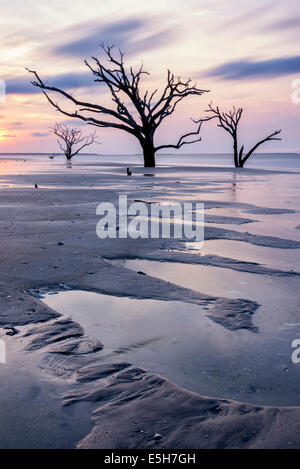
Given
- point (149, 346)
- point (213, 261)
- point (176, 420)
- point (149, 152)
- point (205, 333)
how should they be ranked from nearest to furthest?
point (176, 420) < point (149, 346) < point (205, 333) < point (213, 261) < point (149, 152)

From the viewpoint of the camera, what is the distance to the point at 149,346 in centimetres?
236

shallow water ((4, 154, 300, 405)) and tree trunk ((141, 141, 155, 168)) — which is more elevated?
tree trunk ((141, 141, 155, 168))

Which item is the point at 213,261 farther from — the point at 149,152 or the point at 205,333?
the point at 149,152

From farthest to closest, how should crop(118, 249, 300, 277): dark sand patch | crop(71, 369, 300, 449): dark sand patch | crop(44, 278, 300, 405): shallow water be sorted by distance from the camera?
1. crop(118, 249, 300, 277): dark sand patch
2. crop(44, 278, 300, 405): shallow water
3. crop(71, 369, 300, 449): dark sand patch

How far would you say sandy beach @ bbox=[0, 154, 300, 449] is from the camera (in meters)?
1.69

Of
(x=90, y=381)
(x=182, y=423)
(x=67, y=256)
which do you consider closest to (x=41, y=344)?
(x=90, y=381)

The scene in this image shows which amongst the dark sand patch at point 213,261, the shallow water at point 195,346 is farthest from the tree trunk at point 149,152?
the shallow water at point 195,346

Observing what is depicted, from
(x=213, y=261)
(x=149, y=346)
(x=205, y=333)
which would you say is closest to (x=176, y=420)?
(x=149, y=346)

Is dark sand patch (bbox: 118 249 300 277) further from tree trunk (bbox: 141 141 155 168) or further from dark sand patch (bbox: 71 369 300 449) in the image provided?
tree trunk (bbox: 141 141 155 168)

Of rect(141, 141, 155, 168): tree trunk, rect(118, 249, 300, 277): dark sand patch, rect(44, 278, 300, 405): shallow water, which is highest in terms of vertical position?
rect(141, 141, 155, 168): tree trunk

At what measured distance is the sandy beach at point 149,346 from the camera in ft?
5.56

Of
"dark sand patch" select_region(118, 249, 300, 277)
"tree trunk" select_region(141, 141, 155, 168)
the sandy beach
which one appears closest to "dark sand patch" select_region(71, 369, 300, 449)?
the sandy beach
